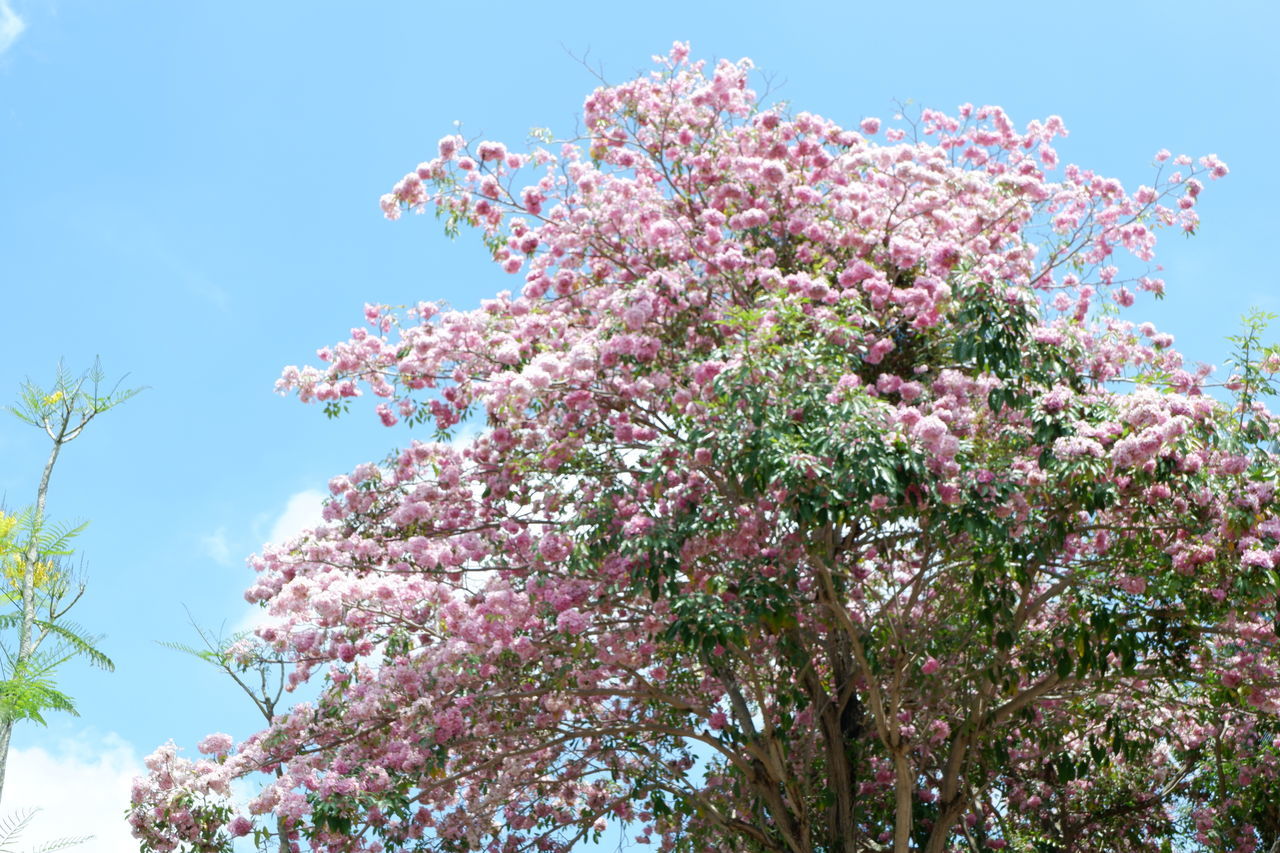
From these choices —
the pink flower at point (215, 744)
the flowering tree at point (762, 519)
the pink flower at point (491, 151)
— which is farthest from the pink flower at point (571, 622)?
the pink flower at point (491, 151)

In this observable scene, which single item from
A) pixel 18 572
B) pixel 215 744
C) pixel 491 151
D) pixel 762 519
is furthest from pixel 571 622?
pixel 18 572

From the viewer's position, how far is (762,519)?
7.53 m

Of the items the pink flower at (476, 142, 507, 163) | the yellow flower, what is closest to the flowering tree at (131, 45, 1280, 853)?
the pink flower at (476, 142, 507, 163)

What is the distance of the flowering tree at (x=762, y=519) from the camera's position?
7039 millimetres

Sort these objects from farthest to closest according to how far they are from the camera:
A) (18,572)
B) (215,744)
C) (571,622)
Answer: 1. (18,572)
2. (215,744)
3. (571,622)

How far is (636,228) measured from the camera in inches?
334

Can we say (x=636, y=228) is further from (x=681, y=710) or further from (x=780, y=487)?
(x=681, y=710)

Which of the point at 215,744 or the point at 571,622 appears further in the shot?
the point at 215,744

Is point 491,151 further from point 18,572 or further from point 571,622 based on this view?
point 18,572

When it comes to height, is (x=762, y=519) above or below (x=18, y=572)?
below

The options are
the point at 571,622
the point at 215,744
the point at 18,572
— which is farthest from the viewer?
the point at 18,572

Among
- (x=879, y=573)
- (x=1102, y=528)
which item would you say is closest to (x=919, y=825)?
(x=879, y=573)

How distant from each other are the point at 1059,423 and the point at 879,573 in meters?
2.80

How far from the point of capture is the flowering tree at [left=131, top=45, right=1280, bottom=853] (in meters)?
7.04
